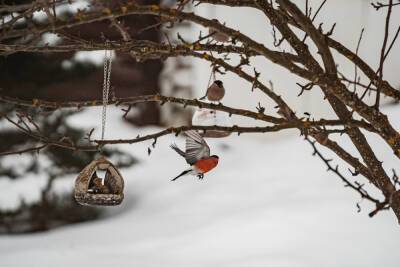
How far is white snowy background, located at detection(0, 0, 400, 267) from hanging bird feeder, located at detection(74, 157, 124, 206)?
1595 mm

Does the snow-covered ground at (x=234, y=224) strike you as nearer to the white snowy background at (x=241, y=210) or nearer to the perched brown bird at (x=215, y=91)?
the white snowy background at (x=241, y=210)

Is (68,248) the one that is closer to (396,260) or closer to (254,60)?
(396,260)

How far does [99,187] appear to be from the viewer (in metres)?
2.04

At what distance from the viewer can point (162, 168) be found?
5797mm

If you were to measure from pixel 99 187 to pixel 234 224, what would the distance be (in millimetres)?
2139

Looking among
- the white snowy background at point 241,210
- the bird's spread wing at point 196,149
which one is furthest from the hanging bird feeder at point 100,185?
the white snowy background at point 241,210

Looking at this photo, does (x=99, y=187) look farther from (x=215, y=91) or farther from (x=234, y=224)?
(x=234, y=224)

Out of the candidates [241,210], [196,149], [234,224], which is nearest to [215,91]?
[196,149]

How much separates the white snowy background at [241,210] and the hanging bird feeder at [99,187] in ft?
5.23

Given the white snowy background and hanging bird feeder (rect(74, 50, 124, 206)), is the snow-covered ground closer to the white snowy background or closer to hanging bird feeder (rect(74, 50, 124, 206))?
the white snowy background

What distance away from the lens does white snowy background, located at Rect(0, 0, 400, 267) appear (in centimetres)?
354

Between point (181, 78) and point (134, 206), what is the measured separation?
6.35ft

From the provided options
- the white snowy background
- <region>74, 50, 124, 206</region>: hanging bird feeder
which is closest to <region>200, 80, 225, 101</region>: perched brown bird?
<region>74, 50, 124, 206</region>: hanging bird feeder

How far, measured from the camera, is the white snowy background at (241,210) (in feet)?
11.6
